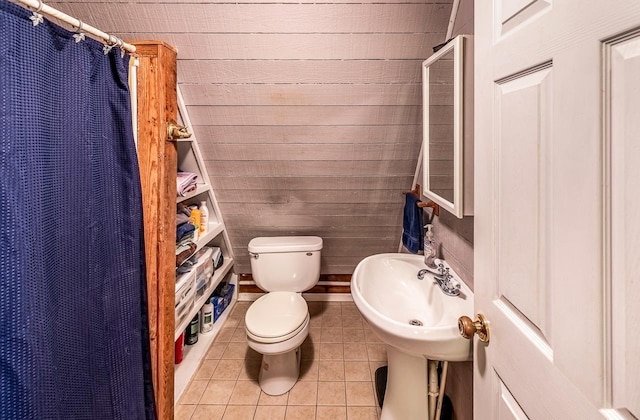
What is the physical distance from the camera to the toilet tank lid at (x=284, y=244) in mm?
2225

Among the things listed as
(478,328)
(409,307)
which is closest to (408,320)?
(409,307)

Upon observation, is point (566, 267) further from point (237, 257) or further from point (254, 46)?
point (237, 257)

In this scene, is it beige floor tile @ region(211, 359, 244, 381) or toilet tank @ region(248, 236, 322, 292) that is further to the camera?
toilet tank @ region(248, 236, 322, 292)

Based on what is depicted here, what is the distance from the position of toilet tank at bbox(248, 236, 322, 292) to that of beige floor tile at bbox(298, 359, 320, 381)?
0.47 m

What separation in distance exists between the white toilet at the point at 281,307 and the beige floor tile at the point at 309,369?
5cm

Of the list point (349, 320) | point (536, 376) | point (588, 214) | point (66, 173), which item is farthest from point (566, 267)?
point (349, 320)

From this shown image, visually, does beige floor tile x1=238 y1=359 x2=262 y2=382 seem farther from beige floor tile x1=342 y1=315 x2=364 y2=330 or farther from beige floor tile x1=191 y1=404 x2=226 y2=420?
beige floor tile x1=342 y1=315 x2=364 y2=330

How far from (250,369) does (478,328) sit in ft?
5.45

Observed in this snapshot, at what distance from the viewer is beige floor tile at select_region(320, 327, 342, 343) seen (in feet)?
7.59

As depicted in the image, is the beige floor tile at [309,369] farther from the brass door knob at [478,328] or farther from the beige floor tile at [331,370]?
the brass door knob at [478,328]

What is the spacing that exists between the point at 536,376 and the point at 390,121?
1416mm

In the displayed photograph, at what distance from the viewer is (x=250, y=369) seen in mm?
2029

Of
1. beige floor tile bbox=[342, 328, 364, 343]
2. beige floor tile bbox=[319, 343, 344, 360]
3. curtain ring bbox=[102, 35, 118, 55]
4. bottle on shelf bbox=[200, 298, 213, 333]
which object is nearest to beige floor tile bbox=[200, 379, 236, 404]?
bottle on shelf bbox=[200, 298, 213, 333]

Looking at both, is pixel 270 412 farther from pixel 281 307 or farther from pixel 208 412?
pixel 281 307
